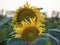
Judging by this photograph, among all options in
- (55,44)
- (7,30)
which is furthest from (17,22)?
(55,44)

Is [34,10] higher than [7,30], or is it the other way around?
[34,10]

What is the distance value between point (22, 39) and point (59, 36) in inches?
14.0

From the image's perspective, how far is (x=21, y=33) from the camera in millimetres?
2338

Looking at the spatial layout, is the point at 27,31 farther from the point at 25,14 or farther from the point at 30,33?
the point at 25,14

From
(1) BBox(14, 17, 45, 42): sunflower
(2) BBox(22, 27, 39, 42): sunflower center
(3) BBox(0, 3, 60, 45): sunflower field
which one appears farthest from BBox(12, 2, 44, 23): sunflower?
(2) BBox(22, 27, 39, 42): sunflower center

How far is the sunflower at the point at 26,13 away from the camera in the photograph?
2.68 metres

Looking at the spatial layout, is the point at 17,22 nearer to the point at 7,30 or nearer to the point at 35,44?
the point at 7,30

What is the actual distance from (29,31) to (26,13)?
19.6 inches

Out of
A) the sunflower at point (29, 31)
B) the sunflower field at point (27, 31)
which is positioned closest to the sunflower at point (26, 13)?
the sunflower field at point (27, 31)

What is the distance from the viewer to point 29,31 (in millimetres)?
2199

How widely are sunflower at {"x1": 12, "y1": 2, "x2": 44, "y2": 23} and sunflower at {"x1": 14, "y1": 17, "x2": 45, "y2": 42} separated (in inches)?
9.9

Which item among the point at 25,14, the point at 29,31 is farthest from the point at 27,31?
the point at 25,14

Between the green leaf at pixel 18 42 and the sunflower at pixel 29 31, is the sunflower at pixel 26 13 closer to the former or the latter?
the sunflower at pixel 29 31

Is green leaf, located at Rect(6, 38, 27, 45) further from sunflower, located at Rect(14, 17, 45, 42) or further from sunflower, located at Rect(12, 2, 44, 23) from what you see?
sunflower, located at Rect(12, 2, 44, 23)
